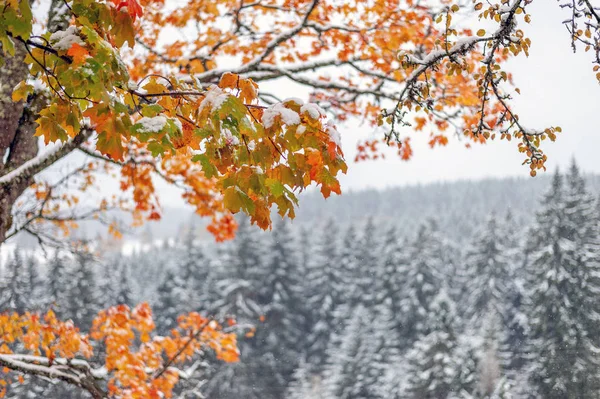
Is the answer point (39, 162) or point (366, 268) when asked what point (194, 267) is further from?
point (39, 162)

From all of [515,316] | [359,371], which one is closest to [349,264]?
[515,316]

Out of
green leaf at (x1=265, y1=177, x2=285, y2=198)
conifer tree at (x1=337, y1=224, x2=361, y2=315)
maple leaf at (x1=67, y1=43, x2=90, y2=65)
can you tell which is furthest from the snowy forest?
maple leaf at (x1=67, y1=43, x2=90, y2=65)

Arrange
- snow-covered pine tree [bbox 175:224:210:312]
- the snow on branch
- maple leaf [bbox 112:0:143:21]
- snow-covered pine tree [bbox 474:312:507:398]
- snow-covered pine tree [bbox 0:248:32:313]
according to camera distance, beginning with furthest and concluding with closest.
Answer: snow-covered pine tree [bbox 175:224:210:312] → snow-covered pine tree [bbox 474:312:507:398] → snow-covered pine tree [bbox 0:248:32:313] → the snow on branch → maple leaf [bbox 112:0:143:21]

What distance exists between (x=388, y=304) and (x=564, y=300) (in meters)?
20.5

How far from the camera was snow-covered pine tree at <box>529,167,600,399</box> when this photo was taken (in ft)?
63.9

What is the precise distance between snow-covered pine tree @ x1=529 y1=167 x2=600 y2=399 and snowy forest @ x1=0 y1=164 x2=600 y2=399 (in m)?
0.08

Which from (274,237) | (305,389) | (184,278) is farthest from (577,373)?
(184,278)

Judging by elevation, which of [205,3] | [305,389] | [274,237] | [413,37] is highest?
[205,3]

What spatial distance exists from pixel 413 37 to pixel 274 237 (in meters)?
40.1

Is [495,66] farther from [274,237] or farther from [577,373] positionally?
[274,237]

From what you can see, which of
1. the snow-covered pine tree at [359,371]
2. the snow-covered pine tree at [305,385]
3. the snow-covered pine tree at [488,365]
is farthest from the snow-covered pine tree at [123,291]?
the snow-covered pine tree at [488,365]

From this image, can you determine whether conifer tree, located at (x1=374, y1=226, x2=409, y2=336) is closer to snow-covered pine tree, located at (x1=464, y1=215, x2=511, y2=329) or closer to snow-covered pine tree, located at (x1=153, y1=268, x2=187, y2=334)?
snow-covered pine tree, located at (x1=464, y1=215, x2=511, y2=329)

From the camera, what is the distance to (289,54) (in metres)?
6.91

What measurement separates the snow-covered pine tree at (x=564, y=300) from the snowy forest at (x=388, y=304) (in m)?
0.08
